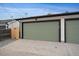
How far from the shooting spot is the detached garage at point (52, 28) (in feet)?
33.4

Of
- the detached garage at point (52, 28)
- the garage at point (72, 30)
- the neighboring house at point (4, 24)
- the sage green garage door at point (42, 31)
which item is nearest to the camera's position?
the garage at point (72, 30)

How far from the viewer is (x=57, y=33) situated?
36.0ft

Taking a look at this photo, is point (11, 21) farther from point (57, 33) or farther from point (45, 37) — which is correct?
point (57, 33)

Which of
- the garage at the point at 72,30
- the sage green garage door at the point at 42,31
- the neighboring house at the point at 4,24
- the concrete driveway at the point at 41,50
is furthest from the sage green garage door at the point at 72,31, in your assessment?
the neighboring house at the point at 4,24

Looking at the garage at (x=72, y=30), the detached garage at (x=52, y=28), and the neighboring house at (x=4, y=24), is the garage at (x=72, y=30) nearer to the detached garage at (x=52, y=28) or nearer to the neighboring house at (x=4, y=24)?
the detached garage at (x=52, y=28)

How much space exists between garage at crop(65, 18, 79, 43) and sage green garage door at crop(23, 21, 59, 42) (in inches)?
34.8

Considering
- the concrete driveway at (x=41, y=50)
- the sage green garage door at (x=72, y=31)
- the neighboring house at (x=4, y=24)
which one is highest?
the neighboring house at (x=4, y=24)

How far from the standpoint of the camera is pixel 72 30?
33.6ft

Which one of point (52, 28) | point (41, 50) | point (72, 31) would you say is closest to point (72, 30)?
point (72, 31)

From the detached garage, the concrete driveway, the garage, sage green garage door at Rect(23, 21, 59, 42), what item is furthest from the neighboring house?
the garage

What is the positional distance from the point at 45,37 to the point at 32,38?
1516mm

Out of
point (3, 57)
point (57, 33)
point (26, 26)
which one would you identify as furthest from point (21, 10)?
point (3, 57)

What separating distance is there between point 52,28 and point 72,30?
1.78 metres

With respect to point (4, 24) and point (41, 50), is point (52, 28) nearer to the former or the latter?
point (41, 50)
